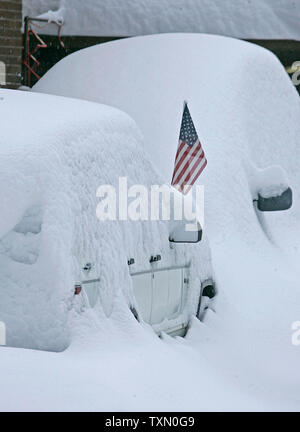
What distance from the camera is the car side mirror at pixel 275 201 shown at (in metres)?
7.27

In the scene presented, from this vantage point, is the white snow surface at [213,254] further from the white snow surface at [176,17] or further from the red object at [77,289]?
the white snow surface at [176,17]

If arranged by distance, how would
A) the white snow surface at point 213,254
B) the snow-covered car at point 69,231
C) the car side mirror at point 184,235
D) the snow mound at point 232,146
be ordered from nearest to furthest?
the white snow surface at point 213,254 < the snow-covered car at point 69,231 < the car side mirror at point 184,235 < the snow mound at point 232,146

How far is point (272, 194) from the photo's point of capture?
25.0ft

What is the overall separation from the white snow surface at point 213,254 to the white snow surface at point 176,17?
21.2ft

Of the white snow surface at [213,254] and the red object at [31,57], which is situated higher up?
the red object at [31,57]

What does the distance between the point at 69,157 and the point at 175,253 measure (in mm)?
1362

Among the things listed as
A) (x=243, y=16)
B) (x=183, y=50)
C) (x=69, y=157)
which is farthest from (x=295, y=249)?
(x=243, y=16)

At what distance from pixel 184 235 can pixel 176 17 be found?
1181 cm

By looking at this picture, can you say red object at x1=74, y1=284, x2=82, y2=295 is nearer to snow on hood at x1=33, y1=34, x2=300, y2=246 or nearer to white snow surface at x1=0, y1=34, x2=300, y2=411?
white snow surface at x1=0, y1=34, x2=300, y2=411

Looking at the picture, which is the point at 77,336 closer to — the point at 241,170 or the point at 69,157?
the point at 69,157

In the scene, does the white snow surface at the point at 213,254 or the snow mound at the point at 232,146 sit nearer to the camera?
the white snow surface at the point at 213,254

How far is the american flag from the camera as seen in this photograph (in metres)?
7.36

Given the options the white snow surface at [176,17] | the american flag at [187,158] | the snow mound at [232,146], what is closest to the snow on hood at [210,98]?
the snow mound at [232,146]

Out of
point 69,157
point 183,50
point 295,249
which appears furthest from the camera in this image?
point 183,50
